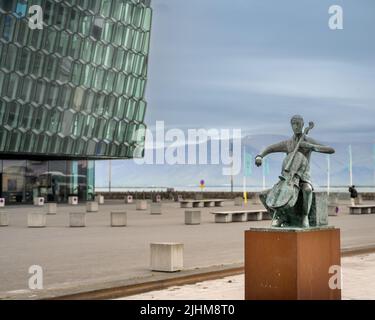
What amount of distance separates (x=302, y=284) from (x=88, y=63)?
53502 millimetres

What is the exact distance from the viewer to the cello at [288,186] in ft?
30.6

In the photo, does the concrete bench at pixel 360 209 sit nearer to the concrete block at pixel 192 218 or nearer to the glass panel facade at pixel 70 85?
the concrete block at pixel 192 218

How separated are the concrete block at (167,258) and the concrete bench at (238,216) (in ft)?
57.9

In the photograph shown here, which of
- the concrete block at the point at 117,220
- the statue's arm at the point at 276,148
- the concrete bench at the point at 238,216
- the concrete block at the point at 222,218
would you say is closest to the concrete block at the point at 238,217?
the concrete bench at the point at 238,216

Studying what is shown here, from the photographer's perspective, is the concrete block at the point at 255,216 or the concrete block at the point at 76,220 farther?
the concrete block at the point at 255,216

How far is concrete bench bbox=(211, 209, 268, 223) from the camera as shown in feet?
103

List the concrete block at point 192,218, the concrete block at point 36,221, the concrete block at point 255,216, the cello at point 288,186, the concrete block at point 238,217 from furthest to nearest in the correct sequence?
1. the concrete block at point 255,216
2. the concrete block at point 238,217
3. the concrete block at point 192,218
4. the concrete block at point 36,221
5. the cello at point 288,186

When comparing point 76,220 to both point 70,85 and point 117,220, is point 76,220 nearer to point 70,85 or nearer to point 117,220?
point 117,220

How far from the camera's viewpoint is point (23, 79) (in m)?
54.2

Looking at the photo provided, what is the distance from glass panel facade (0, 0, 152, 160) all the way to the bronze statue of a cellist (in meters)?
46.2

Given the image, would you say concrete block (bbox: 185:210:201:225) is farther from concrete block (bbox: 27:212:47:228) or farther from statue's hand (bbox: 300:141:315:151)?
statue's hand (bbox: 300:141:315:151)
